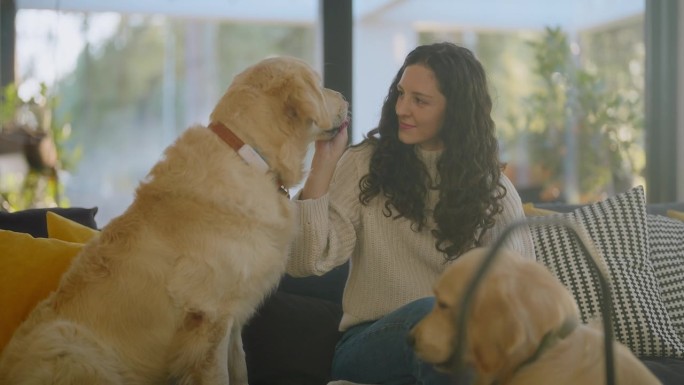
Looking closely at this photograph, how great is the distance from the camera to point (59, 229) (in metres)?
2.27

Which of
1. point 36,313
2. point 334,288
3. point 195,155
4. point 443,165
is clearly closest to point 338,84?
point 334,288

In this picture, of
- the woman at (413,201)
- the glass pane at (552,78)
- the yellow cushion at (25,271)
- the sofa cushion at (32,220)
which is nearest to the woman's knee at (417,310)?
the woman at (413,201)

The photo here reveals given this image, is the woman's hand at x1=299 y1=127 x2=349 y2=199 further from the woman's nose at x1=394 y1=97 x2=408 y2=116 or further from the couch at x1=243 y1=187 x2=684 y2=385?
the couch at x1=243 y1=187 x2=684 y2=385

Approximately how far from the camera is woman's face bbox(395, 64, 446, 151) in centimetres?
211

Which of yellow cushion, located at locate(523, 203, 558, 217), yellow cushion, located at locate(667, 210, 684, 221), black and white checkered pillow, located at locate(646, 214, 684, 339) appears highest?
yellow cushion, located at locate(523, 203, 558, 217)

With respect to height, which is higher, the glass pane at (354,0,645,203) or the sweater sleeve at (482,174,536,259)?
the glass pane at (354,0,645,203)

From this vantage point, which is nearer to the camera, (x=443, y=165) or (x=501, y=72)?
(x=443, y=165)

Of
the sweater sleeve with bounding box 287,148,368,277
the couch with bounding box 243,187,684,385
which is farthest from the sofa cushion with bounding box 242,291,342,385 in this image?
the sweater sleeve with bounding box 287,148,368,277

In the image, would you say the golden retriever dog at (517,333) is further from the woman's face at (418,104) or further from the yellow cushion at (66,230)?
the yellow cushion at (66,230)

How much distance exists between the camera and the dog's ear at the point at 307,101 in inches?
77.7

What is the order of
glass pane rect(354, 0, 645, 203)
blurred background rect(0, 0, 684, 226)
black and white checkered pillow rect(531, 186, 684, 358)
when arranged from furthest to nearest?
glass pane rect(354, 0, 645, 203)
blurred background rect(0, 0, 684, 226)
black and white checkered pillow rect(531, 186, 684, 358)

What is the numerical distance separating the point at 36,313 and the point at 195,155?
21.0 inches

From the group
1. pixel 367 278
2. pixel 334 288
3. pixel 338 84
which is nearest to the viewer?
pixel 367 278

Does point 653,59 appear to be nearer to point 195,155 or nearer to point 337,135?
point 337,135
